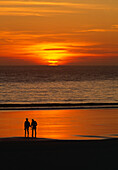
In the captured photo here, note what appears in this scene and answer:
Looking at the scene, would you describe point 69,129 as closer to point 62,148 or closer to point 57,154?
point 62,148

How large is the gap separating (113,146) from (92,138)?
153 inches

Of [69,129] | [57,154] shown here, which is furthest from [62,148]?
[69,129]

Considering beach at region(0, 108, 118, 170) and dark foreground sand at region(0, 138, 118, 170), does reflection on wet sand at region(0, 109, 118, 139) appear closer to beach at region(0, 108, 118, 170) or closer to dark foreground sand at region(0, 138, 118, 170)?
beach at region(0, 108, 118, 170)

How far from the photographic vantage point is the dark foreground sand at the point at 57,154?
19.5 meters

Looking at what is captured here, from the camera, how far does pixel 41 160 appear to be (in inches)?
806

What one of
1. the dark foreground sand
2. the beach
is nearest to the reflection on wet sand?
the beach

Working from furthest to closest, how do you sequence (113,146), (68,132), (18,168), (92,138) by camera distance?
1. (68,132)
2. (92,138)
3. (113,146)
4. (18,168)

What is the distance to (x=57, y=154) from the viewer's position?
21.8 meters

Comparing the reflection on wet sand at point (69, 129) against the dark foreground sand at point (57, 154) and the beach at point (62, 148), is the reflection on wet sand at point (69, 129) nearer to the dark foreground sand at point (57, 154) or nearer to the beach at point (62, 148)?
the beach at point (62, 148)

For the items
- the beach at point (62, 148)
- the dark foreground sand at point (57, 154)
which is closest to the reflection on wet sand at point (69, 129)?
the beach at point (62, 148)

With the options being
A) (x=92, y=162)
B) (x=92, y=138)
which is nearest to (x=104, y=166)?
(x=92, y=162)

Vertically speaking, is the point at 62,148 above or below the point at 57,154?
above

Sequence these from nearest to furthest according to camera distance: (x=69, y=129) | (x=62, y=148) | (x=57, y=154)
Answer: (x=57, y=154), (x=62, y=148), (x=69, y=129)

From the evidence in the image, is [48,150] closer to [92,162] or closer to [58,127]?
[92,162]
